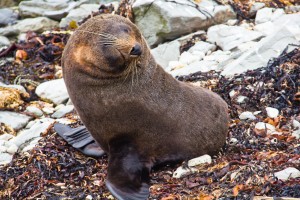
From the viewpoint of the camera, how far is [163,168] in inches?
283

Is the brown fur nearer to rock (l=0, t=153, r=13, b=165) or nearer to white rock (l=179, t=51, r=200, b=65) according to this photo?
rock (l=0, t=153, r=13, b=165)

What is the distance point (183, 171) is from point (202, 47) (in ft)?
16.3

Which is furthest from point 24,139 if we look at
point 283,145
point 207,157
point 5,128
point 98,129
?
point 283,145

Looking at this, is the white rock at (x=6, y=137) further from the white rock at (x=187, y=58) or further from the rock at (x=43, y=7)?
the rock at (x=43, y=7)

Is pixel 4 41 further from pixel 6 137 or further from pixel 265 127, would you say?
pixel 265 127

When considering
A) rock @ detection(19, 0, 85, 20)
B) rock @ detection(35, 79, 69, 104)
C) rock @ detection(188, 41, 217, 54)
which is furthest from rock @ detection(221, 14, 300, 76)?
rock @ detection(19, 0, 85, 20)

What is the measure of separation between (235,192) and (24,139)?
367 centimetres

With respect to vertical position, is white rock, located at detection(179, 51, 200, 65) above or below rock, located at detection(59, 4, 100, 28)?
above

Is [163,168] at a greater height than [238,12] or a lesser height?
greater

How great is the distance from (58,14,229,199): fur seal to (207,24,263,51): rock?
418 cm

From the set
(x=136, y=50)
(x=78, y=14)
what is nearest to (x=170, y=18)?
(x=78, y=14)

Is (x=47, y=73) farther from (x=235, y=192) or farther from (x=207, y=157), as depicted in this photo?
(x=235, y=192)

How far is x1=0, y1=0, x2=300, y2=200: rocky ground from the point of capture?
6.65 metres

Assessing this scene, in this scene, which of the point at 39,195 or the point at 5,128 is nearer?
the point at 39,195
